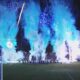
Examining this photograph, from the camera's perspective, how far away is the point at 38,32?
2809 millimetres

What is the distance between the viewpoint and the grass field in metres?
2.76

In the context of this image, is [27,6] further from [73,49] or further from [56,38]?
[73,49]

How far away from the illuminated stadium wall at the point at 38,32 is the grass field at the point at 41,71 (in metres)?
0.05

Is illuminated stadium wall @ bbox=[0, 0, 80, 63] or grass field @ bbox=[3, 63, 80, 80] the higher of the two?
illuminated stadium wall @ bbox=[0, 0, 80, 63]

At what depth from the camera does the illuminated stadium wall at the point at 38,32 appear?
278 centimetres

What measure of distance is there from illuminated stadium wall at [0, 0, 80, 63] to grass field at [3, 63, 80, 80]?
1.9 inches

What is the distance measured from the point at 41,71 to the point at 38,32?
342 mm

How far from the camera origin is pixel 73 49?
2824mm

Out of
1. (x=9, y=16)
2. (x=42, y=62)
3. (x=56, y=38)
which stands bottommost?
(x=42, y=62)

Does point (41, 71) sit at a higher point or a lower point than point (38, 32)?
lower

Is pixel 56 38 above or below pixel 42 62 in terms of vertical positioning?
above

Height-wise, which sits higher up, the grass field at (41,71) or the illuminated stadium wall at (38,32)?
the illuminated stadium wall at (38,32)

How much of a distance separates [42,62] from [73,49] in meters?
0.30

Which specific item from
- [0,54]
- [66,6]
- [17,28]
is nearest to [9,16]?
[17,28]
